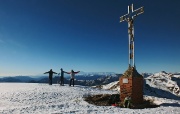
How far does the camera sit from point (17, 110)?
1934 cm

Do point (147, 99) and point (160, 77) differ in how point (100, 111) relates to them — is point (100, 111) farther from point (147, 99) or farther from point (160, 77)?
point (160, 77)

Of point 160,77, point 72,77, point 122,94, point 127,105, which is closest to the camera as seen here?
point 127,105

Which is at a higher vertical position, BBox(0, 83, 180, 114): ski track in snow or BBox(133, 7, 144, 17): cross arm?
BBox(133, 7, 144, 17): cross arm

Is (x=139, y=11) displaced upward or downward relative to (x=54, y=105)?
upward

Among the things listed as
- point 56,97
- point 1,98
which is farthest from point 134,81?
point 1,98

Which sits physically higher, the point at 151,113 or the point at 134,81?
the point at 134,81

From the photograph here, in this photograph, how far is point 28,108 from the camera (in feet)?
65.9

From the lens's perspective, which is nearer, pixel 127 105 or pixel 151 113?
pixel 151 113

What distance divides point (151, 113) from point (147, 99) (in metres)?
8.92

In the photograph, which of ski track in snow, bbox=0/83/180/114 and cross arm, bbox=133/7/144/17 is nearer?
ski track in snow, bbox=0/83/180/114

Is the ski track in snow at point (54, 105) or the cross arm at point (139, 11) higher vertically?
the cross arm at point (139, 11)

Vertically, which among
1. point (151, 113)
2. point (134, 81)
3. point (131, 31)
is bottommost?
point (151, 113)

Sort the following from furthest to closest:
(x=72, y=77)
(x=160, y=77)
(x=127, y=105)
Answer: (x=160, y=77) < (x=72, y=77) < (x=127, y=105)

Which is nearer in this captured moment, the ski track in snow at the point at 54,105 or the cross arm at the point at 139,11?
the ski track in snow at the point at 54,105
